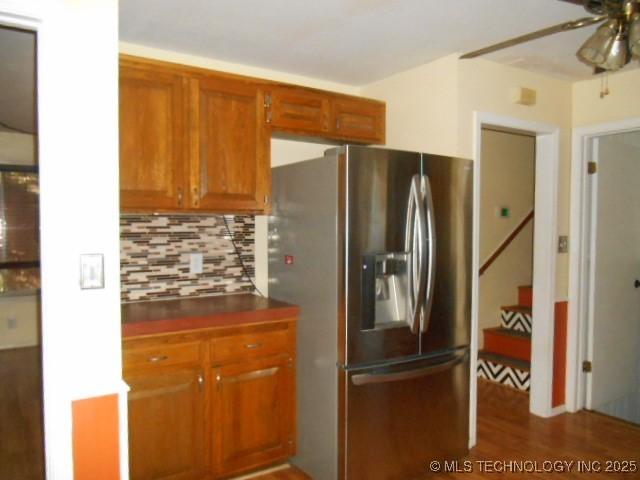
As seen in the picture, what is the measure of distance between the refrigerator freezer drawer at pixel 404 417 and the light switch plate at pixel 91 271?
1202 millimetres

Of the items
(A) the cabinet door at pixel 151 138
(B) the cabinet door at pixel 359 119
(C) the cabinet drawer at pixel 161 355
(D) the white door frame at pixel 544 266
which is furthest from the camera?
(D) the white door frame at pixel 544 266

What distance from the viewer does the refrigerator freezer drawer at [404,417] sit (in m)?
2.27

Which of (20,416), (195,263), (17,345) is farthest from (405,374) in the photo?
(17,345)

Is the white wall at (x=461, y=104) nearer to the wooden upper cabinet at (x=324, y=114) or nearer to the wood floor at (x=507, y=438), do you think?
the wooden upper cabinet at (x=324, y=114)

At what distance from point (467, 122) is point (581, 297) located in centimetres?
160

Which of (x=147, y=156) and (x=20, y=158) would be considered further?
(x=20, y=158)

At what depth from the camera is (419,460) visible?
2.45 m

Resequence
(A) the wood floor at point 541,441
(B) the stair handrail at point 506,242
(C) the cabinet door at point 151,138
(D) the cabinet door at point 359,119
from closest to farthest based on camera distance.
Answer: (C) the cabinet door at point 151,138
(A) the wood floor at point 541,441
(D) the cabinet door at point 359,119
(B) the stair handrail at point 506,242

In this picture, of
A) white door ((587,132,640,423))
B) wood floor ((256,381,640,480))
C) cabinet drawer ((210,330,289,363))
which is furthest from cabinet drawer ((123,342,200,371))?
white door ((587,132,640,423))

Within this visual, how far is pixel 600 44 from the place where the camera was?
1.58 metres

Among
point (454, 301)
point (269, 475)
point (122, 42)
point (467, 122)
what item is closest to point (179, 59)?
point (122, 42)

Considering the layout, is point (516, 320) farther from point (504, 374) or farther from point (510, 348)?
point (504, 374)

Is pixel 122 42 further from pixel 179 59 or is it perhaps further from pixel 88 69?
pixel 88 69

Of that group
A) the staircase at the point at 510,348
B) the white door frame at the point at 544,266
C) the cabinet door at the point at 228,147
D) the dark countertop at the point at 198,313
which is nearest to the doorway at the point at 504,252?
the staircase at the point at 510,348
